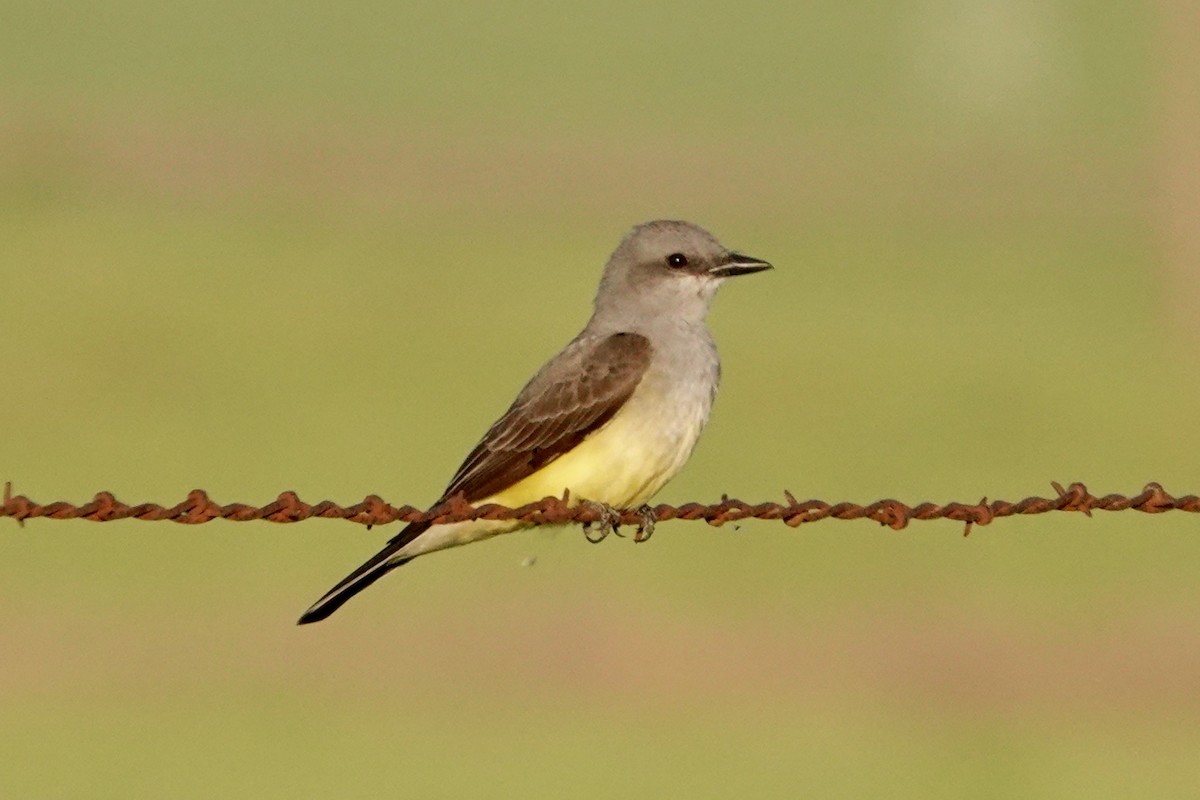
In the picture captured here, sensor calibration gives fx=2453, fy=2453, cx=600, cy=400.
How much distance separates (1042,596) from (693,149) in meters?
23.1

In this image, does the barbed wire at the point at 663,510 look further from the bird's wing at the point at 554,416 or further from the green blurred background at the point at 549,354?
the green blurred background at the point at 549,354

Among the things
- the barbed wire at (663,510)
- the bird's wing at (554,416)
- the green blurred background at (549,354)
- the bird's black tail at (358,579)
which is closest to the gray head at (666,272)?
the bird's wing at (554,416)

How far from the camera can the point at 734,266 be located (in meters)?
8.99

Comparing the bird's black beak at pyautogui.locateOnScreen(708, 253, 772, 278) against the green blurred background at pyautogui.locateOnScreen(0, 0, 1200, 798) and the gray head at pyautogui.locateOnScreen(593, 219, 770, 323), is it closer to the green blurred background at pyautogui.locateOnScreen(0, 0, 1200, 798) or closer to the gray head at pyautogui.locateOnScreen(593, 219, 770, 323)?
the gray head at pyautogui.locateOnScreen(593, 219, 770, 323)

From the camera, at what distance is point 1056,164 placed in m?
40.5

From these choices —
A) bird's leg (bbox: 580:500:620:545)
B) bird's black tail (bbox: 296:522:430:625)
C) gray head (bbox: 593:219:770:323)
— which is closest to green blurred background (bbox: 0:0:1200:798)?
bird's leg (bbox: 580:500:620:545)

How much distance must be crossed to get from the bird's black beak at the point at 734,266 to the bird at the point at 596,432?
1.7 inches

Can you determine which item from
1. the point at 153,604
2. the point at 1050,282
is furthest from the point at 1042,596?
the point at 1050,282

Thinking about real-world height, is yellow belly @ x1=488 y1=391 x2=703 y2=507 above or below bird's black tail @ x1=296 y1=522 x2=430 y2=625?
above

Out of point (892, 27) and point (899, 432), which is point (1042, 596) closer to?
point (899, 432)

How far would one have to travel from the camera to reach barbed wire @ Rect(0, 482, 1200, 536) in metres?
5.95

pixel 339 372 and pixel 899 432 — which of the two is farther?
pixel 339 372

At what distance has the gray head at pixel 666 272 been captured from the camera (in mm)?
8930

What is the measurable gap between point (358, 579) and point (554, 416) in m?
0.99
